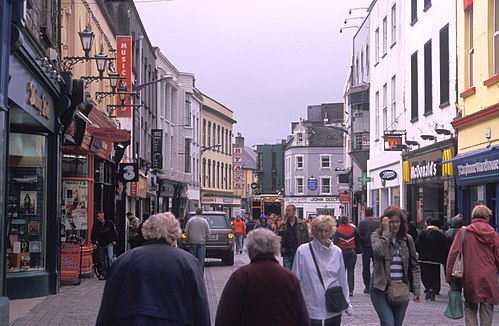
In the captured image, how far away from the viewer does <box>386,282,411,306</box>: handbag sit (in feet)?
29.2

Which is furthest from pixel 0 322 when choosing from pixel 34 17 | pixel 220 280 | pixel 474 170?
pixel 474 170

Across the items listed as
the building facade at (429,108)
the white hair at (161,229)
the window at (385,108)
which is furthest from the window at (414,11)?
the white hair at (161,229)

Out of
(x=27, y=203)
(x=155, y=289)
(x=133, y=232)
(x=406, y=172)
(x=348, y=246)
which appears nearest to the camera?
(x=155, y=289)

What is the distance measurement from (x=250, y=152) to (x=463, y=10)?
93.9 metres

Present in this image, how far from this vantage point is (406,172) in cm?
2880

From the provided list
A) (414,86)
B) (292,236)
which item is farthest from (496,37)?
(414,86)

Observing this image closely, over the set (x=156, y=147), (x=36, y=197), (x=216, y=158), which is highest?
(x=216, y=158)

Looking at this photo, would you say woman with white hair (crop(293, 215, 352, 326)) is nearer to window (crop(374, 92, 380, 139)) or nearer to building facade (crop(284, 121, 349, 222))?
window (crop(374, 92, 380, 139))

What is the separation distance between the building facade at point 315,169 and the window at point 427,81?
6658 centimetres

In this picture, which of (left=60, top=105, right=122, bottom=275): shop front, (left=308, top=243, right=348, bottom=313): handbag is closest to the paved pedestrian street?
(left=60, top=105, right=122, bottom=275): shop front

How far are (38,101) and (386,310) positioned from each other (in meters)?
8.69

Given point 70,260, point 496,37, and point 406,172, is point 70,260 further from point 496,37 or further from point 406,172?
point 406,172

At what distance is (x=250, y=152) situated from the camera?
114812 mm

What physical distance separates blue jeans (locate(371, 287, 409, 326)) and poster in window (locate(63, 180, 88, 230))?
1384 cm
